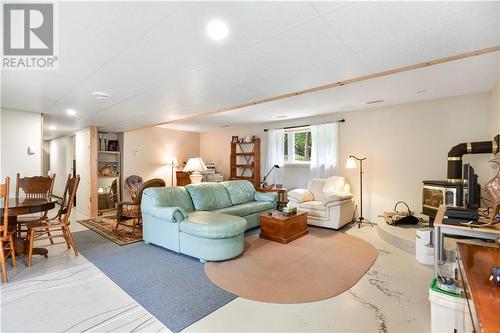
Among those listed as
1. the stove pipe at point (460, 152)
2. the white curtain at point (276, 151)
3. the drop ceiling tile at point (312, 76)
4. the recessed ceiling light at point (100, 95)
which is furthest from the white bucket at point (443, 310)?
the white curtain at point (276, 151)

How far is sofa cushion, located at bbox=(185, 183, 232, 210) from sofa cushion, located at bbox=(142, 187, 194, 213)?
0.11 meters

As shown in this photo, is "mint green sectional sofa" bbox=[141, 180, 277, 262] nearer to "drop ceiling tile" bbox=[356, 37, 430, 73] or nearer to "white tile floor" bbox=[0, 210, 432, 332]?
"white tile floor" bbox=[0, 210, 432, 332]

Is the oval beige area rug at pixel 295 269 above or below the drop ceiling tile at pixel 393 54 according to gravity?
below

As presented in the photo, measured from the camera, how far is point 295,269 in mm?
2848

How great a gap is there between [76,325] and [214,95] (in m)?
2.93

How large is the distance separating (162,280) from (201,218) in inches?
36.6

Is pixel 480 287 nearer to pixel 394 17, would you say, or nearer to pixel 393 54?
pixel 394 17

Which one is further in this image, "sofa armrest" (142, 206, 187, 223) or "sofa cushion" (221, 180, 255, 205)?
"sofa cushion" (221, 180, 255, 205)

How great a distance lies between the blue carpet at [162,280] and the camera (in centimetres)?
205

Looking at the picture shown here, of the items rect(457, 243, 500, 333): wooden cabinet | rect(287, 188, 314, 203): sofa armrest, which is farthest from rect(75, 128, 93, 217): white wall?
rect(457, 243, 500, 333): wooden cabinet

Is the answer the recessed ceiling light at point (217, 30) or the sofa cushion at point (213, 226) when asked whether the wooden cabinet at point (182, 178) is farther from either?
the recessed ceiling light at point (217, 30)

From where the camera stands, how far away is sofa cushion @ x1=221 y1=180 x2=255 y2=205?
4848mm

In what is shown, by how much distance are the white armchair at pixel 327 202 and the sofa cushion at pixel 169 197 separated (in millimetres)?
2039

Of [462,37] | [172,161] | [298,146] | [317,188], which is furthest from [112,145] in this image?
[462,37]
